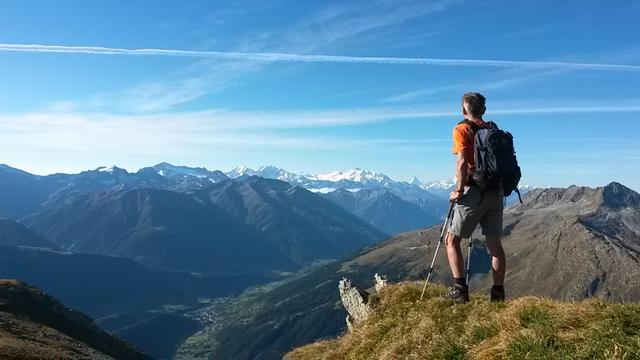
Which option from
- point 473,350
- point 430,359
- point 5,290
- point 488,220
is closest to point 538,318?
point 473,350

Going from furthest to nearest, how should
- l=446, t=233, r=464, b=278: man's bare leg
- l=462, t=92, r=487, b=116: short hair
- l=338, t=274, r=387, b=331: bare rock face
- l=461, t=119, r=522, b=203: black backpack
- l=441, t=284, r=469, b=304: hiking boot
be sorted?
l=338, t=274, r=387, b=331: bare rock face → l=441, t=284, r=469, b=304: hiking boot → l=446, t=233, r=464, b=278: man's bare leg → l=462, t=92, r=487, b=116: short hair → l=461, t=119, r=522, b=203: black backpack

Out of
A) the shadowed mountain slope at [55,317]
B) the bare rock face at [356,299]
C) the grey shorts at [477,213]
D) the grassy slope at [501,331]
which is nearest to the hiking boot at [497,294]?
the grassy slope at [501,331]

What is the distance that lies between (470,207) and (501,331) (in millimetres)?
4230

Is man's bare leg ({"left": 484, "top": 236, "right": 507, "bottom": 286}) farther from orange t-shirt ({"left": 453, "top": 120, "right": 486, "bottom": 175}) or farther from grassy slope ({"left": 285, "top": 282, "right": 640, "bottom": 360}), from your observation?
orange t-shirt ({"left": 453, "top": 120, "right": 486, "bottom": 175})

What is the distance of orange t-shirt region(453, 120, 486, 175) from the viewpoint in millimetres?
14773

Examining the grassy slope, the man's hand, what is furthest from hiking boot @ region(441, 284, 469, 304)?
the man's hand

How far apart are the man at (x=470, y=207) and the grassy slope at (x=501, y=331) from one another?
3.30ft

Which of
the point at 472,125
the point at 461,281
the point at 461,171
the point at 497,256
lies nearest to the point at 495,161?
the point at 461,171

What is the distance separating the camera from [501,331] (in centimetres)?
1172

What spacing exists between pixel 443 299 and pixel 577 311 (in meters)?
5.34

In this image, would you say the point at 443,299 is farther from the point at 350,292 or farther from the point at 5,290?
the point at 5,290

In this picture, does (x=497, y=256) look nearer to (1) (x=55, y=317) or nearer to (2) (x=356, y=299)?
(2) (x=356, y=299)

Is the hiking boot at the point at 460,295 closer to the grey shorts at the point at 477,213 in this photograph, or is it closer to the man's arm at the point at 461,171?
the grey shorts at the point at 477,213

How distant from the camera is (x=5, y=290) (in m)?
100
